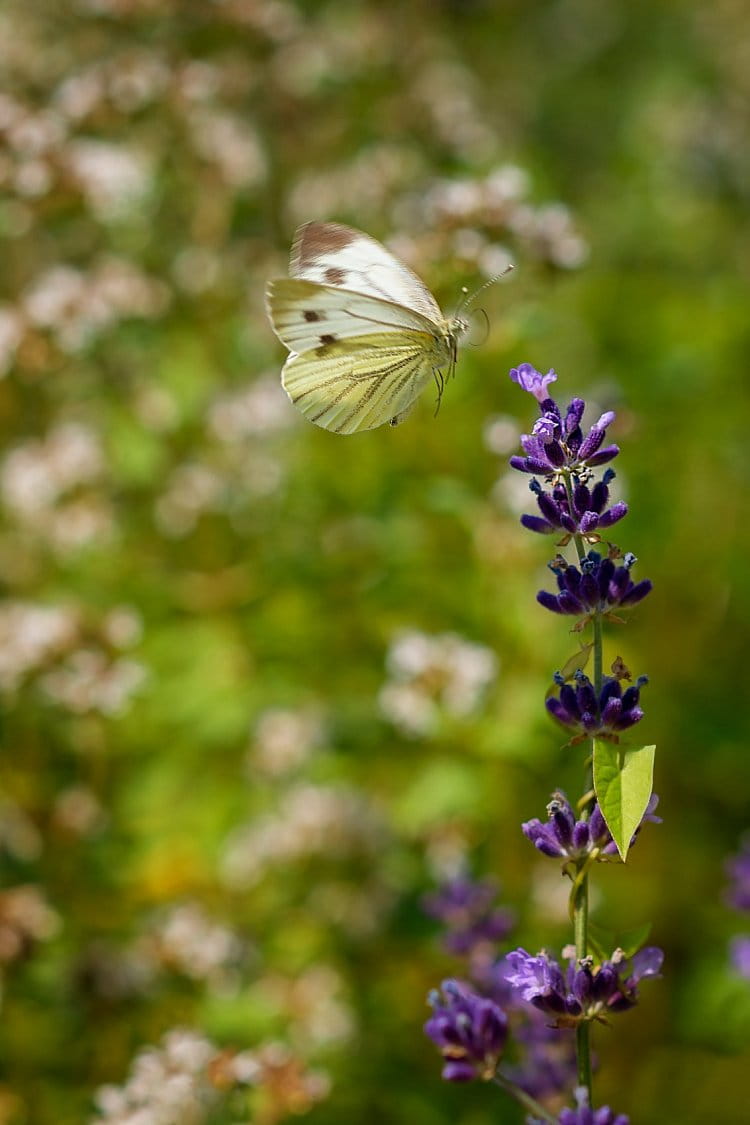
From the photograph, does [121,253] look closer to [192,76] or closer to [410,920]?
[192,76]

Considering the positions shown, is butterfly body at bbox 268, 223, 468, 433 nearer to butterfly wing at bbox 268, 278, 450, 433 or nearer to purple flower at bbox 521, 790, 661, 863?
butterfly wing at bbox 268, 278, 450, 433

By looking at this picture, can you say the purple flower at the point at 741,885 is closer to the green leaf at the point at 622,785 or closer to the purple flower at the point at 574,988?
the purple flower at the point at 574,988

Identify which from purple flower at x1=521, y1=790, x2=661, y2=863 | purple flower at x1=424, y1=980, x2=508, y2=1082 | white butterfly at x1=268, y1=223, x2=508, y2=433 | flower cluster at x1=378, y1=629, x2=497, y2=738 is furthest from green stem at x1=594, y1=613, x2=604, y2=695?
flower cluster at x1=378, y1=629, x2=497, y2=738

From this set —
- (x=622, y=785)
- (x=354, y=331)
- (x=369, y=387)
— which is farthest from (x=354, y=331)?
(x=622, y=785)

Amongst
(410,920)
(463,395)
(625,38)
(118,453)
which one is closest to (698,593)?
(463,395)

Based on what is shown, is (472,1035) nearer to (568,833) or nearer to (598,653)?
(568,833)

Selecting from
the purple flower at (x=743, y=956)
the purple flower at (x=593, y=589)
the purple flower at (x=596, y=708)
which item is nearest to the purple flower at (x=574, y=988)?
the purple flower at (x=596, y=708)

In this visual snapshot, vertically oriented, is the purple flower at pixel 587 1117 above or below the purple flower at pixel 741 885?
below
